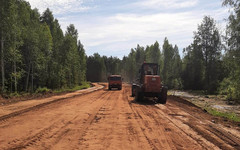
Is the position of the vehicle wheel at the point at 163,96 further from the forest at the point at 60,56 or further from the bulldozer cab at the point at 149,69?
→ the forest at the point at 60,56

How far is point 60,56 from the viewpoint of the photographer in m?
41.1

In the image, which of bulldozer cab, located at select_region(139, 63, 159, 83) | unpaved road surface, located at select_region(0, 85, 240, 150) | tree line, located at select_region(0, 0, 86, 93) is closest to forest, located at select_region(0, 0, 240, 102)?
tree line, located at select_region(0, 0, 86, 93)

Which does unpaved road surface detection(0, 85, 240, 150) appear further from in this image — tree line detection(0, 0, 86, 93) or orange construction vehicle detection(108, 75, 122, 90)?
orange construction vehicle detection(108, 75, 122, 90)

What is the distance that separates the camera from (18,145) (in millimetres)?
5668

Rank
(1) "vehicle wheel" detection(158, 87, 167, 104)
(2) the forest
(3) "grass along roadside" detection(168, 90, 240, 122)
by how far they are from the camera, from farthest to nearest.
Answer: (2) the forest, (1) "vehicle wheel" detection(158, 87, 167, 104), (3) "grass along roadside" detection(168, 90, 240, 122)

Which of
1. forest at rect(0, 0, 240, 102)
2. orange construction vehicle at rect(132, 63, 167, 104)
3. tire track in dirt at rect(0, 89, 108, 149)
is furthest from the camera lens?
forest at rect(0, 0, 240, 102)

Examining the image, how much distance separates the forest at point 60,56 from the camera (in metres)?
22.9

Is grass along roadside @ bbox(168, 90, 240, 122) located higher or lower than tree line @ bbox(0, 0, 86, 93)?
lower

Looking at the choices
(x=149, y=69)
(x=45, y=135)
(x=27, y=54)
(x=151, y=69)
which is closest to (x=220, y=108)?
(x=151, y=69)

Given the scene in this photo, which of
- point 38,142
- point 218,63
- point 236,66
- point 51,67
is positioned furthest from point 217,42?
point 38,142

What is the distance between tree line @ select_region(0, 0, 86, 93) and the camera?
23297 mm

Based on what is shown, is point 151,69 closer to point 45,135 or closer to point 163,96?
point 163,96

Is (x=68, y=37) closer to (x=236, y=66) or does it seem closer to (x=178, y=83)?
(x=178, y=83)

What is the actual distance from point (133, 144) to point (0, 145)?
3472mm
